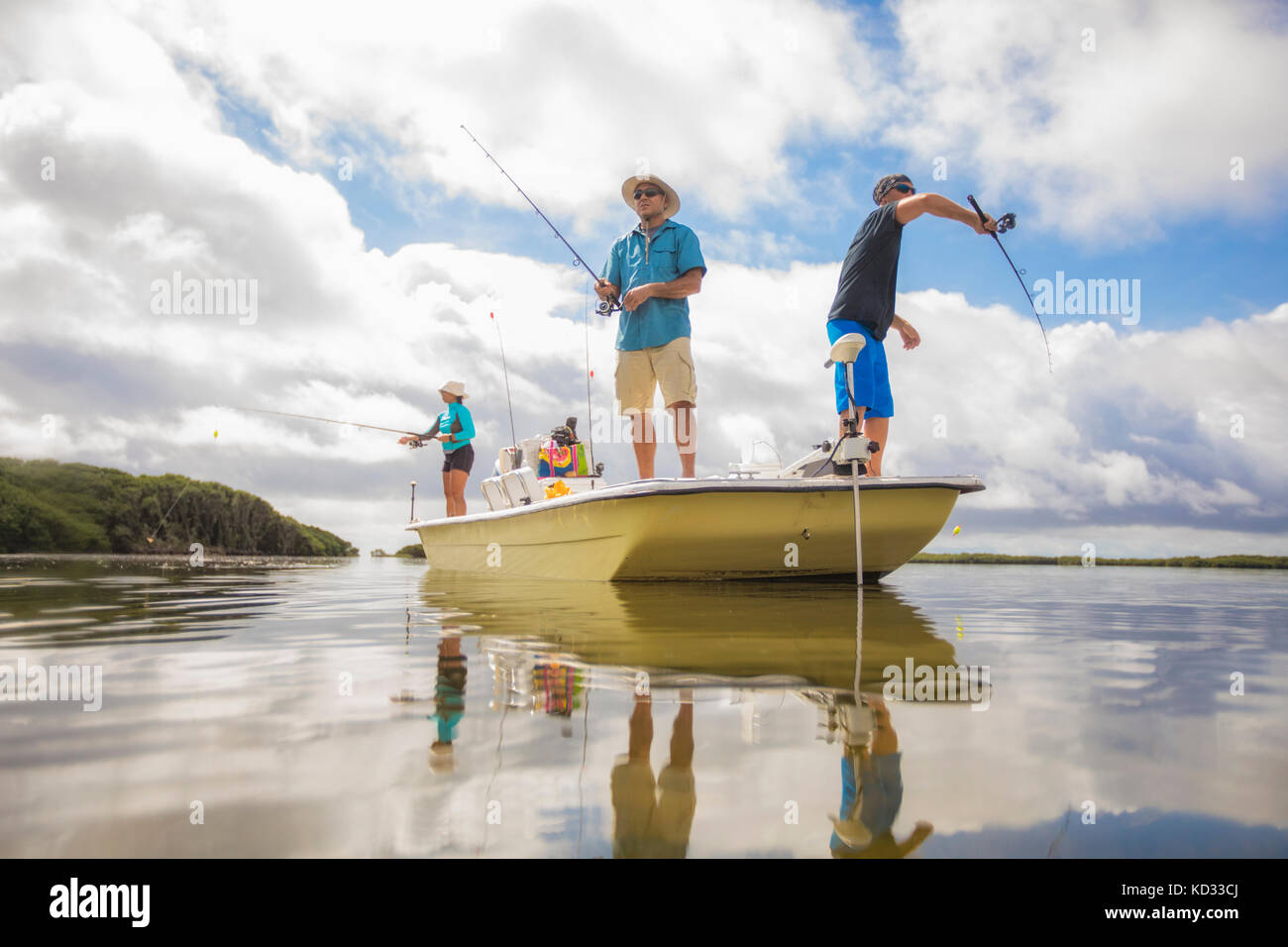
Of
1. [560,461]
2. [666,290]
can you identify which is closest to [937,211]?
[666,290]

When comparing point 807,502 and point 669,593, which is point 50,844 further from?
point 807,502

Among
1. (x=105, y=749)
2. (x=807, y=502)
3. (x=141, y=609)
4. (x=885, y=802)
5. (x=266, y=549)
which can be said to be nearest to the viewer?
(x=885, y=802)

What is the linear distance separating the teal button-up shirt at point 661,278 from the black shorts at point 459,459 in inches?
162

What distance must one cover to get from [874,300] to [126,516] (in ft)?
197

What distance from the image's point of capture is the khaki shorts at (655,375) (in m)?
5.22

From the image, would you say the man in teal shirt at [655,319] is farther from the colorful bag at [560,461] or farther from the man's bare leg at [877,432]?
the colorful bag at [560,461]

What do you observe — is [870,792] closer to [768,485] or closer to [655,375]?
[768,485]

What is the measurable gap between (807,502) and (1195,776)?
150 inches

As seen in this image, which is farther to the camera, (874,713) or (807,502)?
(807,502)

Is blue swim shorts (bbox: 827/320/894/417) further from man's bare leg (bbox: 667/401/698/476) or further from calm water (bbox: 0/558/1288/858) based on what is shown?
calm water (bbox: 0/558/1288/858)

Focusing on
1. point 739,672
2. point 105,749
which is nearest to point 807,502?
point 739,672

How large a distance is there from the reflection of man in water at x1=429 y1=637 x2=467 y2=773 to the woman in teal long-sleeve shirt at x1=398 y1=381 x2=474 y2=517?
706cm
